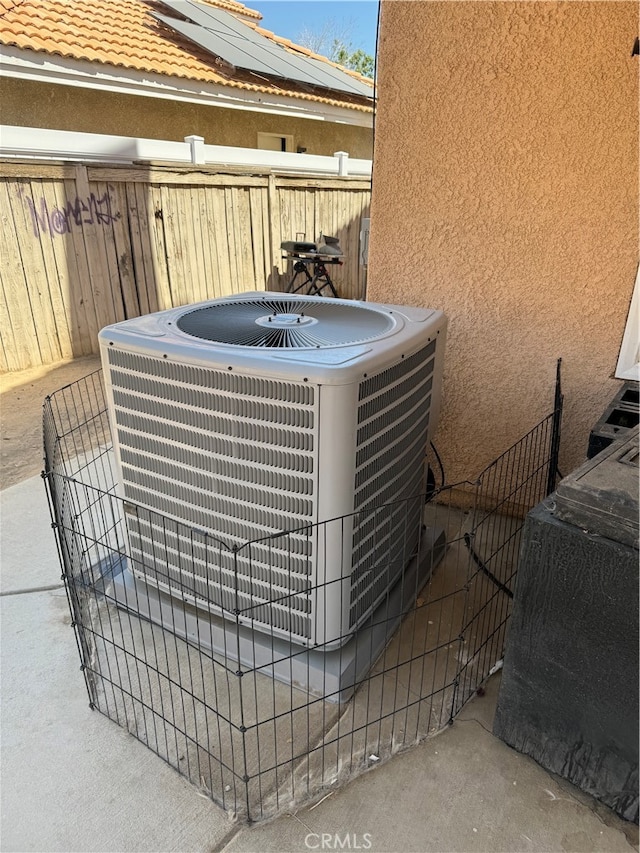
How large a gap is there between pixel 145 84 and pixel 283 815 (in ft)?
23.5

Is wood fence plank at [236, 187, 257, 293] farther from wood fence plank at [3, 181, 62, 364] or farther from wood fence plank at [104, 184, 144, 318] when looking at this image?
wood fence plank at [3, 181, 62, 364]

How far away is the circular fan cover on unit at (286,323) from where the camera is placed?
1.78 meters

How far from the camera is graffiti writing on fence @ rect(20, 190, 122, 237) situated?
493 centimetres

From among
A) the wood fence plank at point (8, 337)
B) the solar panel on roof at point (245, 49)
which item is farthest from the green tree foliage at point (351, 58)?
the wood fence plank at point (8, 337)

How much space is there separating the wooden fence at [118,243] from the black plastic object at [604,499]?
16.1 ft

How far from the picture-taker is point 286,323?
1937mm

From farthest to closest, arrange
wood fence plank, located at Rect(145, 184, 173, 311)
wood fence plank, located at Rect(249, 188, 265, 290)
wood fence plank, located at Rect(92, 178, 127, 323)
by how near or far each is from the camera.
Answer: wood fence plank, located at Rect(249, 188, 265, 290) < wood fence plank, located at Rect(145, 184, 173, 311) < wood fence plank, located at Rect(92, 178, 127, 323)

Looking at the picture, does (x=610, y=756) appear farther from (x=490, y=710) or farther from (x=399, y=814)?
(x=399, y=814)

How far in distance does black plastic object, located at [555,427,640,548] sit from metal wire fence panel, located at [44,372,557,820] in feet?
0.80

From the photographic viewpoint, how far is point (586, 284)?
7.83 ft

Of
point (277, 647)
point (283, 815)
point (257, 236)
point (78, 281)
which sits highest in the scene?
point (257, 236)

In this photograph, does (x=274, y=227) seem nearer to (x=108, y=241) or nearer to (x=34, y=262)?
(x=108, y=241)

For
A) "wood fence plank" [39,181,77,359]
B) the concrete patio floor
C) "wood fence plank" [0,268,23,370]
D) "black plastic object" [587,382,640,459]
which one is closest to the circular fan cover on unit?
"black plastic object" [587,382,640,459]

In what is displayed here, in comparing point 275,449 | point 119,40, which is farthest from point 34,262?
point 275,449
